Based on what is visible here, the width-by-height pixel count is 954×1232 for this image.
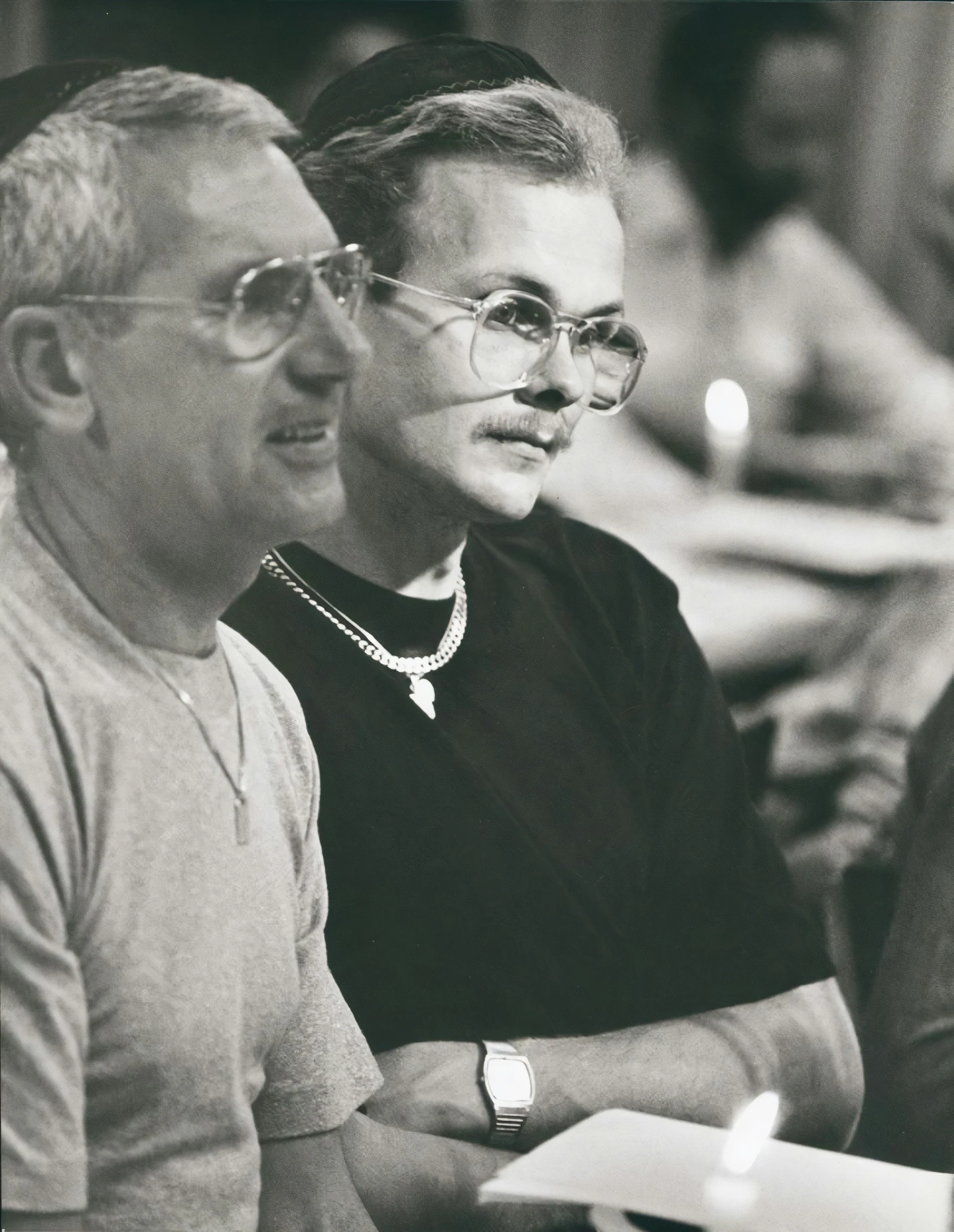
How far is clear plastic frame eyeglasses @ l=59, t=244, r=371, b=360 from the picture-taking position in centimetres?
145

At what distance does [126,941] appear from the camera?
1393 mm

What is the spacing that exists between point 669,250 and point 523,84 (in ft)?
0.95

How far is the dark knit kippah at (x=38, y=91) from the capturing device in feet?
4.69

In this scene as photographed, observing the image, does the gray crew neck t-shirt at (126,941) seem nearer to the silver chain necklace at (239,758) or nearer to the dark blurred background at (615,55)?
the silver chain necklace at (239,758)

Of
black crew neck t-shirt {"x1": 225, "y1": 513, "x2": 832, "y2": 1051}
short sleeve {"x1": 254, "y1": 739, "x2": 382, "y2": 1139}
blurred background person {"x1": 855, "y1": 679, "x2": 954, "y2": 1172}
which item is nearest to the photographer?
short sleeve {"x1": 254, "y1": 739, "x2": 382, "y2": 1139}

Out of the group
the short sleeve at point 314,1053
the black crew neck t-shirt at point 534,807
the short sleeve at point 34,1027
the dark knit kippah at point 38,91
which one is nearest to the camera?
the short sleeve at point 34,1027

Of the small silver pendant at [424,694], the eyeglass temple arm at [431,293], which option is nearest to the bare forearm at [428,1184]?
the small silver pendant at [424,694]

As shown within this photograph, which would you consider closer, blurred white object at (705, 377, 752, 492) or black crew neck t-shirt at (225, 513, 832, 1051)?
black crew neck t-shirt at (225, 513, 832, 1051)

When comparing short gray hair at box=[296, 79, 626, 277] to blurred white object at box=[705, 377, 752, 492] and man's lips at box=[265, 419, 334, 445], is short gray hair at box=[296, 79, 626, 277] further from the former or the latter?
blurred white object at box=[705, 377, 752, 492]

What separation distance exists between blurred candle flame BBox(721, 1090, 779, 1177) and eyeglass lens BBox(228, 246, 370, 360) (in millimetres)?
1155

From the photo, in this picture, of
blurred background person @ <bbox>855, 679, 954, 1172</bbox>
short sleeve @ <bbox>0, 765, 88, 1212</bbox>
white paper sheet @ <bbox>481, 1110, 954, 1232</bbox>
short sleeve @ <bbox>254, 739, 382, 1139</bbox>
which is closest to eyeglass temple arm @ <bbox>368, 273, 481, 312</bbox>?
short sleeve @ <bbox>254, 739, 382, 1139</bbox>

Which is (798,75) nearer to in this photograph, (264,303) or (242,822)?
(264,303)

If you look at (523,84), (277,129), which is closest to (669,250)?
(523,84)

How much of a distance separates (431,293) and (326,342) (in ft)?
0.52
